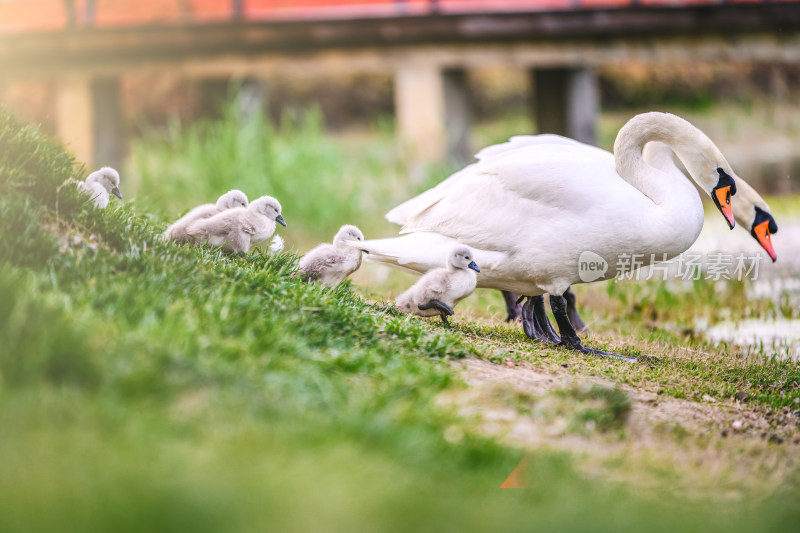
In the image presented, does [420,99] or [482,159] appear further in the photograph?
[420,99]

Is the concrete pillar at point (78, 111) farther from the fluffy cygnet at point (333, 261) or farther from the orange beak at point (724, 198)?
the orange beak at point (724, 198)

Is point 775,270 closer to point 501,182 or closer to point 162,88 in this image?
point 501,182

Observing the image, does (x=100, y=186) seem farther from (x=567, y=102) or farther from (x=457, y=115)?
(x=567, y=102)

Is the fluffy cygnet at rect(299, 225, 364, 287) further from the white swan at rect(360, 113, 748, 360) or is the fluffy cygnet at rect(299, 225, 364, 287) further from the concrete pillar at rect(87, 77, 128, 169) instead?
the concrete pillar at rect(87, 77, 128, 169)

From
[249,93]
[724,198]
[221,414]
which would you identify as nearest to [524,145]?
[724,198]

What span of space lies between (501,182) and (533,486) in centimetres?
237

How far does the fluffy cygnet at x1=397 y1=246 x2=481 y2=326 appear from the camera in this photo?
197 inches

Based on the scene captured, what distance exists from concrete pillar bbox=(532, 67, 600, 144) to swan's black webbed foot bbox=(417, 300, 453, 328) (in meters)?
7.88

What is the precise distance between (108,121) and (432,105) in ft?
16.0

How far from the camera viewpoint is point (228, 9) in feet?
42.9

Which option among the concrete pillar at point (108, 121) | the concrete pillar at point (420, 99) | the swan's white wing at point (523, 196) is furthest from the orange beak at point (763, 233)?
the concrete pillar at point (108, 121)

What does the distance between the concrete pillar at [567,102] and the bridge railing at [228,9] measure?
1.06m

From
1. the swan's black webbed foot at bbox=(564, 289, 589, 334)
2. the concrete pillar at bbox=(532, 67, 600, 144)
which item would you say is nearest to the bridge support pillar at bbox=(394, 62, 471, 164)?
the concrete pillar at bbox=(532, 67, 600, 144)

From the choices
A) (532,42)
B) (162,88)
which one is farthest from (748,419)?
(162,88)
